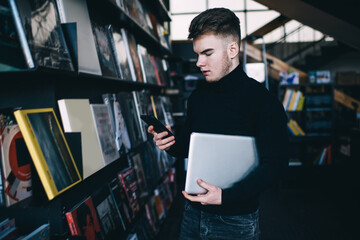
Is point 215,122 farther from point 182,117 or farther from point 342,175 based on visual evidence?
point 342,175

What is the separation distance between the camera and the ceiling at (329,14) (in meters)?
2.78

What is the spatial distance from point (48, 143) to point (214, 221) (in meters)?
0.69

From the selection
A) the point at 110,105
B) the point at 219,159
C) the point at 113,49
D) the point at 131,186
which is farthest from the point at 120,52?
the point at 219,159

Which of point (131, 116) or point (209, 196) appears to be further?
point (131, 116)

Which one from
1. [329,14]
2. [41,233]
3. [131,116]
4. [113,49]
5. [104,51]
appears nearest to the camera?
[41,233]

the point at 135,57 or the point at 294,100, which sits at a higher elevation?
the point at 135,57

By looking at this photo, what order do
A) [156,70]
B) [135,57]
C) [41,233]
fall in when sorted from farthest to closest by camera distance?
[156,70] < [135,57] < [41,233]

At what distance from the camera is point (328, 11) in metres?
2.85

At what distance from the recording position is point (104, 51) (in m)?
1.48

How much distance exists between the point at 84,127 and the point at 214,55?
2.19ft

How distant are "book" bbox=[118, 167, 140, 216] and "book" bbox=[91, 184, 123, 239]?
0.56 ft

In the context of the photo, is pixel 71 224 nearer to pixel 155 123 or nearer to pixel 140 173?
pixel 155 123

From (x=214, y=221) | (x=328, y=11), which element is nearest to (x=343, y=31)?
(x=328, y=11)

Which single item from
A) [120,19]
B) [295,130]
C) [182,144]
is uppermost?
[120,19]
